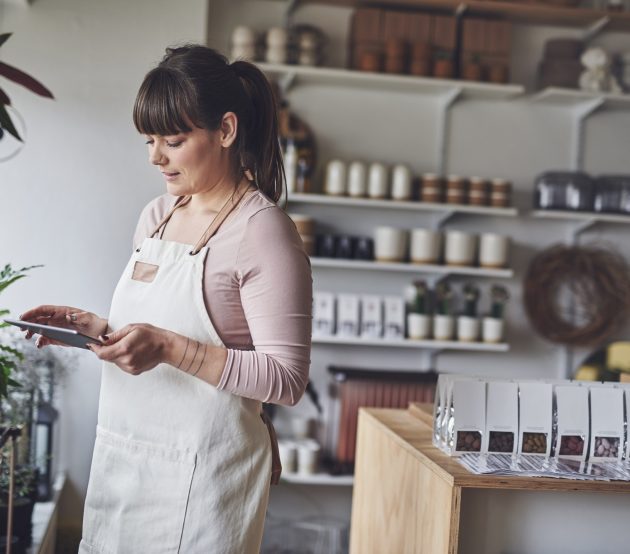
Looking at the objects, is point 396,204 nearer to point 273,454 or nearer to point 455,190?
point 455,190

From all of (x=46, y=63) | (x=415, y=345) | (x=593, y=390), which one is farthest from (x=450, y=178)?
(x=593, y=390)

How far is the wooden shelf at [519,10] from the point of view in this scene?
144 inches

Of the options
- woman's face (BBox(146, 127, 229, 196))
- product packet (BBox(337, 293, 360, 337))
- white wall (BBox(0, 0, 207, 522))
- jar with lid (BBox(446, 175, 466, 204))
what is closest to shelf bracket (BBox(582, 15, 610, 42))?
jar with lid (BBox(446, 175, 466, 204))

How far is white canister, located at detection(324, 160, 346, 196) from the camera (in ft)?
12.1

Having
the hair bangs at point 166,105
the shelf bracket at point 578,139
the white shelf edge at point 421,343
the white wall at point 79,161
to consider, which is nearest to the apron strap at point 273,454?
the hair bangs at point 166,105

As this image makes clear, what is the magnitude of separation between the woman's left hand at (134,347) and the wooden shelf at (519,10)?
2732mm

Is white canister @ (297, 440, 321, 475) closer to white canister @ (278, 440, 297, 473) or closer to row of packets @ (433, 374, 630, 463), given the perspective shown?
white canister @ (278, 440, 297, 473)

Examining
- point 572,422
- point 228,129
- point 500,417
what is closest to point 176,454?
point 228,129

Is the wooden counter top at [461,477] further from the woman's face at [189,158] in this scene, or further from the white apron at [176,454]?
the woman's face at [189,158]

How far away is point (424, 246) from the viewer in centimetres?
370

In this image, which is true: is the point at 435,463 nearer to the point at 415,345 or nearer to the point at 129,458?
the point at 129,458

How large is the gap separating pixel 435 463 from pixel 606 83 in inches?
106

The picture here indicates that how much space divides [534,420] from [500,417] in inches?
2.8

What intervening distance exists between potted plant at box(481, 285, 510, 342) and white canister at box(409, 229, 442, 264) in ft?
1.03
